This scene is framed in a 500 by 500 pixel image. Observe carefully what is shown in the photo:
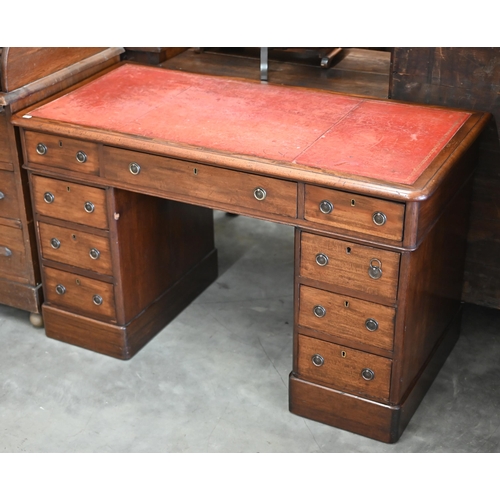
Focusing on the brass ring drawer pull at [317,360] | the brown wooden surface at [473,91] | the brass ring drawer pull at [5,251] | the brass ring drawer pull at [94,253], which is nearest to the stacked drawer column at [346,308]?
the brass ring drawer pull at [317,360]

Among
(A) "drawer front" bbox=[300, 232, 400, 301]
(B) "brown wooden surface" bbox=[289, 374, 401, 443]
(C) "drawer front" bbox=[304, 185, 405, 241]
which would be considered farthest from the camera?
(B) "brown wooden surface" bbox=[289, 374, 401, 443]

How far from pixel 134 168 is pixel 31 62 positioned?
624 millimetres

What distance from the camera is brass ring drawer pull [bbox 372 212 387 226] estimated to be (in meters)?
2.48

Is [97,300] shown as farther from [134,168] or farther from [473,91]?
[473,91]

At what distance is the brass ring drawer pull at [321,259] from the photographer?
8.76 ft

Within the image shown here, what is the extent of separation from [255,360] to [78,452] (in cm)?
80

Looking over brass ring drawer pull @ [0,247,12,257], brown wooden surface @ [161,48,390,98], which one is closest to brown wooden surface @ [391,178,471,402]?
brown wooden surface @ [161,48,390,98]

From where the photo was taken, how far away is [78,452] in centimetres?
286

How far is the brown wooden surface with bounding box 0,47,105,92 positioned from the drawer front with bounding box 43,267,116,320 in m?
0.75

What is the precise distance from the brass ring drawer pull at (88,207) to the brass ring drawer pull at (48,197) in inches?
5.7

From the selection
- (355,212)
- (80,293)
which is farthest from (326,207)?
(80,293)

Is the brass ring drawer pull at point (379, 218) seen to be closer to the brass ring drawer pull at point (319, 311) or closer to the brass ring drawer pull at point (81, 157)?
the brass ring drawer pull at point (319, 311)

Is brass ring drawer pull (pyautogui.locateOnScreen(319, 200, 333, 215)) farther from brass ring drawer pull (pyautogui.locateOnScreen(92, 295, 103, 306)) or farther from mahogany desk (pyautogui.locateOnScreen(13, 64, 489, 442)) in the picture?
brass ring drawer pull (pyautogui.locateOnScreen(92, 295, 103, 306))

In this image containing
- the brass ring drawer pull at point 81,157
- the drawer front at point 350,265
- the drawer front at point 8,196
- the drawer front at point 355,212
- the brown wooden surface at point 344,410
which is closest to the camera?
the drawer front at point 355,212
